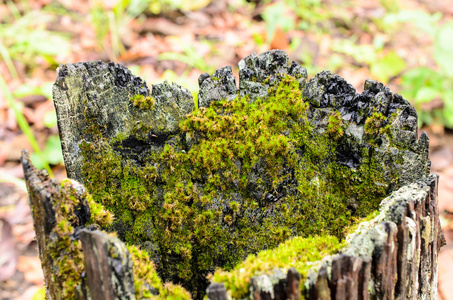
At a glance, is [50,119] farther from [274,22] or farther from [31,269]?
[274,22]

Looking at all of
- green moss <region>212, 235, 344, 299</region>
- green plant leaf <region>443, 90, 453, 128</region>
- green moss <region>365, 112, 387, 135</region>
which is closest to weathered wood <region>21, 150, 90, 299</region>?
green moss <region>212, 235, 344, 299</region>

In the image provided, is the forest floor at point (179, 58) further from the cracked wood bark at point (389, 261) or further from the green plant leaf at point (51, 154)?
the cracked wood bark at point (389, 261)

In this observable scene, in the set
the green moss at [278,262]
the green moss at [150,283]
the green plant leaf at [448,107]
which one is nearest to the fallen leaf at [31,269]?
the green moss at [150,283]

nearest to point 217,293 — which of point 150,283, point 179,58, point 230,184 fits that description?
point 150,283

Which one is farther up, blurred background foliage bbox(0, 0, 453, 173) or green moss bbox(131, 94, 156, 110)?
blurred background foliage bbox(0, 0, 453, 173)

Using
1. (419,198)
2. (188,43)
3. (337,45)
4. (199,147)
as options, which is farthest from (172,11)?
(419,198)

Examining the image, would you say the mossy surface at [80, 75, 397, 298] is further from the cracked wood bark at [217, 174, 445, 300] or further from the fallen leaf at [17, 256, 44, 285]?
the fallen leaf at [17, 256, 44, 285]

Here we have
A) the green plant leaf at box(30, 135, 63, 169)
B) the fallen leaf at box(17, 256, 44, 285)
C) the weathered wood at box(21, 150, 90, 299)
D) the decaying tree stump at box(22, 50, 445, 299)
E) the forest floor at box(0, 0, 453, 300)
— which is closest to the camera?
the weathered wood at box(21, 150, 90, 299)
